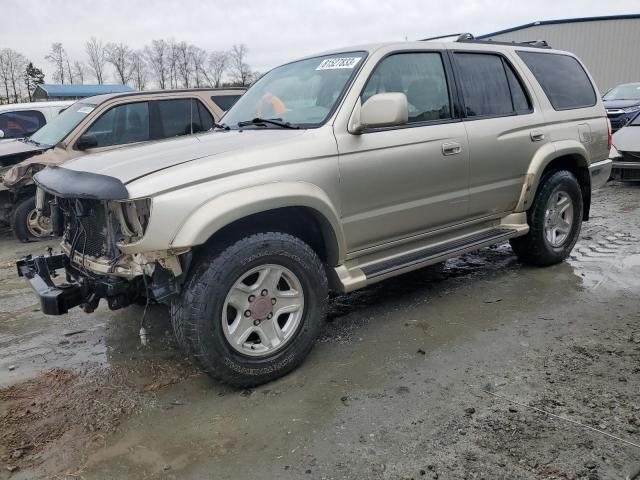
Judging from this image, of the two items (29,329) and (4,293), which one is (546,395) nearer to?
(29,329)

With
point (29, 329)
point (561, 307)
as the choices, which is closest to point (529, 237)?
point (561, 307)

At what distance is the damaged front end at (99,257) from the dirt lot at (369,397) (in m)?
0.64

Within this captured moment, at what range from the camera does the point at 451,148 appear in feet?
13.0

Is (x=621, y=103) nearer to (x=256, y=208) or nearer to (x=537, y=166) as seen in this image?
(x=537, y=166)

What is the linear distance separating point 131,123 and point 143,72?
196 ft

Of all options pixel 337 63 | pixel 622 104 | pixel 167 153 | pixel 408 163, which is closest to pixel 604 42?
pixel 622 104

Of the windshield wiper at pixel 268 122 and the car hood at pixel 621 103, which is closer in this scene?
the windshield wiper at pixel 268 122

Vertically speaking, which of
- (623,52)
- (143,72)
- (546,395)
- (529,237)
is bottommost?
(546,395)

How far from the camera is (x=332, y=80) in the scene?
3729 millimetres

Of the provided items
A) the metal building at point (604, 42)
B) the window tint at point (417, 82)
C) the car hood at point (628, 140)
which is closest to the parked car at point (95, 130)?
the window tint at point (417, 82)

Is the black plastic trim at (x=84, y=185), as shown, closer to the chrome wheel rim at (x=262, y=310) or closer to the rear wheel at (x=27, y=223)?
the chrome wheel rim at (x=262, y=310)

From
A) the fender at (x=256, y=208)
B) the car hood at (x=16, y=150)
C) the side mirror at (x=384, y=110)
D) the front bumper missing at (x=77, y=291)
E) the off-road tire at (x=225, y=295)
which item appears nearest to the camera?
the fender at (x=256, y=208)

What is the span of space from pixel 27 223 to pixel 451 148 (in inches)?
234

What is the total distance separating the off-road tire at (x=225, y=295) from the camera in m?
2.88
